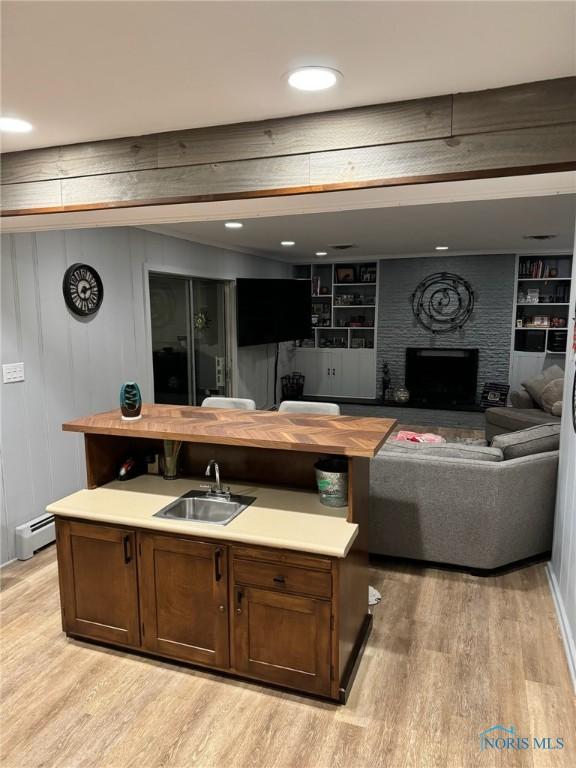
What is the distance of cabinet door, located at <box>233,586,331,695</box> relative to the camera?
2.22 meters

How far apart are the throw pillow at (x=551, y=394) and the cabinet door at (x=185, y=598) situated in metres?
4.53

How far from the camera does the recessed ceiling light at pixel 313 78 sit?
161 cm

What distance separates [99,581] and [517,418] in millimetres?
4575

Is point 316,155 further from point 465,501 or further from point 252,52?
point 465,501

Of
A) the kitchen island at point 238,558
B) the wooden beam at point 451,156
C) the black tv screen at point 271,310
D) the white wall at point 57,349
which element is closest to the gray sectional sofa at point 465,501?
the kitchen island at point 238,558

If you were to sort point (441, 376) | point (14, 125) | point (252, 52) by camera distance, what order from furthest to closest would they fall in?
point (441, 376)
point (14, 125)
point (252, 52)

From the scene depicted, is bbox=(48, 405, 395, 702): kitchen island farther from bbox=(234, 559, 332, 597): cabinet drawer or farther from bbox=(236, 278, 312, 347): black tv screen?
bbox=(236, 278, 312, 347): black tv screen

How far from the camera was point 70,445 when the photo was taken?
13.2 feet

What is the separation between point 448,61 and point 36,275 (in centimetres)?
307

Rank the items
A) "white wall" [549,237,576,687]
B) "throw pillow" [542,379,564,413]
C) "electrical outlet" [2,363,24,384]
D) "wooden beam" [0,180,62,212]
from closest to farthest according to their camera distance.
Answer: "wooden beam" [0,180,62,212] → "white wall" [549,237,576,687] → "electrical outlet" [2,363,24,384] → "throw pillow" [542,379,564,413]

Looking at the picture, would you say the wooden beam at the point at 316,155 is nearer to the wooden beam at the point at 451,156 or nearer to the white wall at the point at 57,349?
the wooden beam at the point at 451,156

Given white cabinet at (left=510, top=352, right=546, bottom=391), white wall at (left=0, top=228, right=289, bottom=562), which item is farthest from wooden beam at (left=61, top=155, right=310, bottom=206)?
white cabinet at (left=510, top=352, right=546, bottom=391)

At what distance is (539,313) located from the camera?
771cm

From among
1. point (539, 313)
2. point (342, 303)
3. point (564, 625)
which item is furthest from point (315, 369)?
point (564, 625)
